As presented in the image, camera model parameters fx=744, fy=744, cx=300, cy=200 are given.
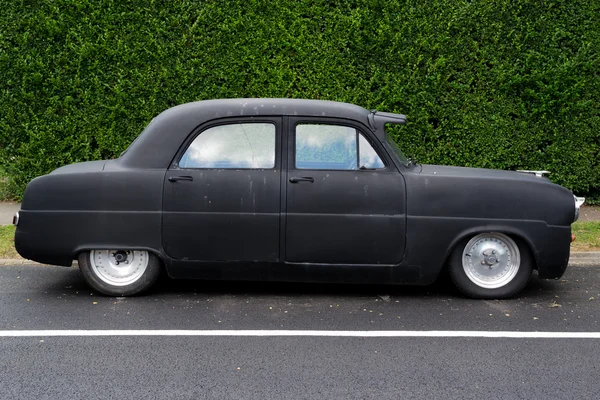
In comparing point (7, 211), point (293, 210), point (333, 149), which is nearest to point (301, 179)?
point (293, 210)

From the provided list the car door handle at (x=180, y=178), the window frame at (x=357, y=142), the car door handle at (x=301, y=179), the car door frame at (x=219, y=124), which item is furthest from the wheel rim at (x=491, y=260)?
the car door handle at (x=180, y=178)

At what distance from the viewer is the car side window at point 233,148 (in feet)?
20.8

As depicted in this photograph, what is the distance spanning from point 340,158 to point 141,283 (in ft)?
6.66

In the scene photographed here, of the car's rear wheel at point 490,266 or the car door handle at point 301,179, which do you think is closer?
the car door handle at point 301,179

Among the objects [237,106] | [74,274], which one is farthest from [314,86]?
[74,274]

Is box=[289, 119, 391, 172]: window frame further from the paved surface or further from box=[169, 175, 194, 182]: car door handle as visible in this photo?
the paved surface

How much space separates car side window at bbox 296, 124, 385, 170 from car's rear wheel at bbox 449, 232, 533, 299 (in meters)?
1.06

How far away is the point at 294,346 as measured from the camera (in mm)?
5246

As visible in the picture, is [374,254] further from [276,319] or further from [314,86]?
[314,86]

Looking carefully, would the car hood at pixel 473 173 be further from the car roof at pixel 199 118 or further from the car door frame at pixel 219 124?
the car door frame at pixel 219 124

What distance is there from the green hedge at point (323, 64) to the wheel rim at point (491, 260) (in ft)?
12.0

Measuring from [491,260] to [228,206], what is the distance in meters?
2.30

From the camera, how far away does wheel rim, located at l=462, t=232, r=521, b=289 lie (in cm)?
639

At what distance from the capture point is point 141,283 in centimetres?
644
